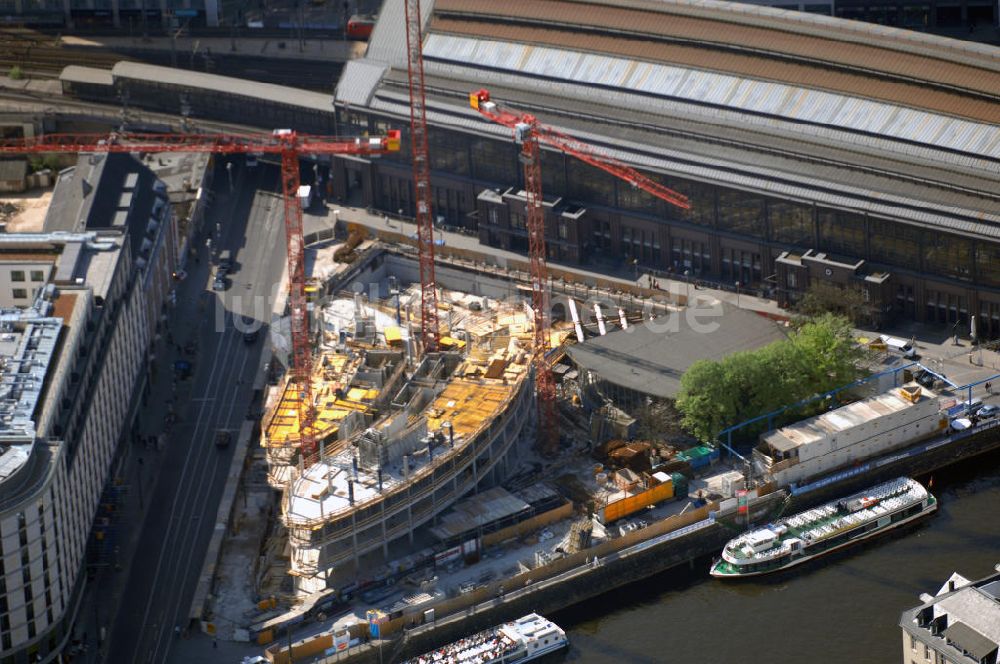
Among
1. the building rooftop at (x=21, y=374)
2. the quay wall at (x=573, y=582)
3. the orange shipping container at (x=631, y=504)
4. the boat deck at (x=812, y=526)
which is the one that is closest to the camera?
the building rooftop at (x=21, y=374)

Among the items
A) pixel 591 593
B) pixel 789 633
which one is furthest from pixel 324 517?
pixel 789 633

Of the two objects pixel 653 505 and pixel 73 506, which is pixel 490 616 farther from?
pixel 73 506

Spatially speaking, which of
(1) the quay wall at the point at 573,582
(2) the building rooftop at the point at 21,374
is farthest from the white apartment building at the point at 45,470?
(1) the quay wall at the point at 573,582

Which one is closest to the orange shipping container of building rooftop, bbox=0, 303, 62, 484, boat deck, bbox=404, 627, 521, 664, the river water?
the river water

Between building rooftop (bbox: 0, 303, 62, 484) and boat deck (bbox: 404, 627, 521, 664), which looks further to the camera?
boat deck (bbox: 404, 627, 521, 664)

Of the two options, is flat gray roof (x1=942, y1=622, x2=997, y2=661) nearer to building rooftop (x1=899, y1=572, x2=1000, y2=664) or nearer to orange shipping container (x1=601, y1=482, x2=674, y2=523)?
building rooftop (x1=899, y1=572, x2=1000, y2=664)

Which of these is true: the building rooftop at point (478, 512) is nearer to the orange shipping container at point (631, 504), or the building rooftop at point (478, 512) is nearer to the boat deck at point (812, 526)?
the orange shipping container at point (631, 504)

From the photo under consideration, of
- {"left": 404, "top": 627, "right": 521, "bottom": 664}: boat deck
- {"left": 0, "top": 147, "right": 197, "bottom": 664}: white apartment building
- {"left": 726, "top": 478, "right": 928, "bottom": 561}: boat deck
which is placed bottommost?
{"left": 404, "top": 627, "right": 521, "bottom": 664}: boat deck
